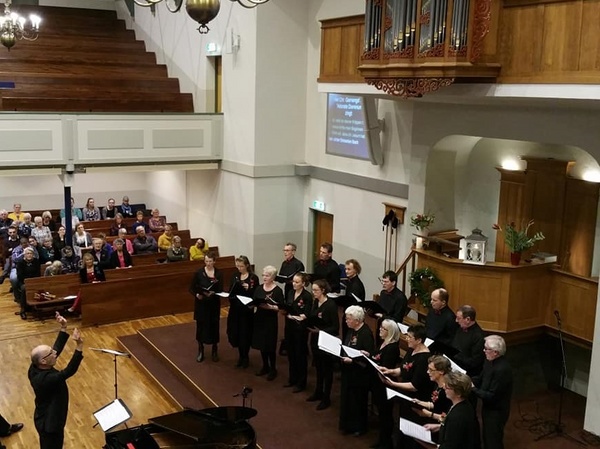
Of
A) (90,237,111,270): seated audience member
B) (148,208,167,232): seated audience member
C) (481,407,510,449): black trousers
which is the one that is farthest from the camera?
(148,208,167,232): seated audience member

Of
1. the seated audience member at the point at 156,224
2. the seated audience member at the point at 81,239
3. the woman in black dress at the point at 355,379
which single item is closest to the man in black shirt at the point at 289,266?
the woman in black dress at the point at 355,379

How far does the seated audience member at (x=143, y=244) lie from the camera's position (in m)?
12.0

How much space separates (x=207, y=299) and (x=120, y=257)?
3575mm

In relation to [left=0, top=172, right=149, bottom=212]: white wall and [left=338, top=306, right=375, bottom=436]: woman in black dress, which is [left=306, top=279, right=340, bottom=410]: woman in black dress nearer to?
[left=338, top=306, right=375, bottom=436]: woman in black dress

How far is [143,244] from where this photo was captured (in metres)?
12.0

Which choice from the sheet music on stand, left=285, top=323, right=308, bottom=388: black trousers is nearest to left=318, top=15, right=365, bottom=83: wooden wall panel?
left=285, top=323, right=308, bottom=388: black trousers

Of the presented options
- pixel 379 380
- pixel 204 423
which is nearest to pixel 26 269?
pixel 204 423

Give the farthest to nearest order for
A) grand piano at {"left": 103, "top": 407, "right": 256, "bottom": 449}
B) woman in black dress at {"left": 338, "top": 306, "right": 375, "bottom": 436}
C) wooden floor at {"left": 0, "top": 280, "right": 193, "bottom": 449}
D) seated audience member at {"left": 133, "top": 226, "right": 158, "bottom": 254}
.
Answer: seated audience member at {"left": 133, "top": 226, "right": 158, "bottom": 254}
wooden floor at {"left": 0, "top": 280, "right": 193, "bottom": 449}
woman in black dress at {"left": 338, "top": 306, "right": 375, "bottom": 436}
grand piano at {"left": 103, "top": 407, "right": 256, "bottom": 449}

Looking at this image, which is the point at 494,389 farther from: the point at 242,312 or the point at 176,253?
the point at 176,253

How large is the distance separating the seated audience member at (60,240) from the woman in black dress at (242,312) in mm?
4561

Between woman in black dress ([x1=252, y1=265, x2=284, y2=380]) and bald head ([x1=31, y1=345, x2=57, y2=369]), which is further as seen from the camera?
woman in black dress ([x1=252, y1=265, x2=284, y2=380])

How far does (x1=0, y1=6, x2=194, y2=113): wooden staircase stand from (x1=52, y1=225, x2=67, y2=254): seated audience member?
80.4 inches

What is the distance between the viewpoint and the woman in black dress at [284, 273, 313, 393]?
726 cm

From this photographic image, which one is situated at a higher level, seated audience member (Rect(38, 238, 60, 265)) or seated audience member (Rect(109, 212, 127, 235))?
seated audience member (Rect(109, 212, 127, 235))
